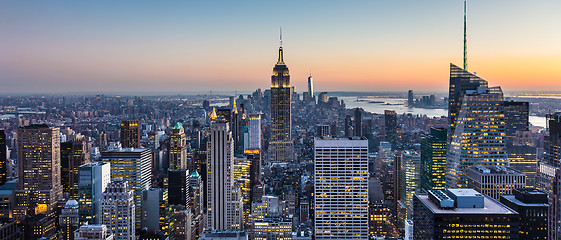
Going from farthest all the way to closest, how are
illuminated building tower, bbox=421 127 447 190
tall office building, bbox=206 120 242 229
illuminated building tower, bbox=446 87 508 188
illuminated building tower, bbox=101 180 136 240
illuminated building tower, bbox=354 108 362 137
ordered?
illuminated building tower, bbox=354 108 362 137 → illuminated building tower, bbox=421 127 447 190 → tall office building, bbox=206 120 242 229 → illuminated building tower, bbox=446 87 508 188 → illuminated building tower, bbox=101 180 136 240

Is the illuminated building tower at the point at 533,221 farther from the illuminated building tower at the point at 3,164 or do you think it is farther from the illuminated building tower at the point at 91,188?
the illuminated building tower at the point at 3,164

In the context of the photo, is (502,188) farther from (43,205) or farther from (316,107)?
(316,107)

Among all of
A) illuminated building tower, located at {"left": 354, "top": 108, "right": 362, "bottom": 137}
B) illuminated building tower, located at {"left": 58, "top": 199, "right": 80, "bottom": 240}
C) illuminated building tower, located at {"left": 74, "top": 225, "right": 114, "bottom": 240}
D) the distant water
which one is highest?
the distant water

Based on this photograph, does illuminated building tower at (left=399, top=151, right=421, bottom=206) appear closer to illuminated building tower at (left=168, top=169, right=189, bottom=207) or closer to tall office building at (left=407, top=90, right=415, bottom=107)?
tall office building at (left=407, top=90, right=415, bottom=107)

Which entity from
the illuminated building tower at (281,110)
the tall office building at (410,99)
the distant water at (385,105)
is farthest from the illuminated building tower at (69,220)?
the illuminated building tower at (281,110)

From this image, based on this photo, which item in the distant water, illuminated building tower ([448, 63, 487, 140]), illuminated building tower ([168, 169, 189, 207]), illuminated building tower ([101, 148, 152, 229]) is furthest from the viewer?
the distant water

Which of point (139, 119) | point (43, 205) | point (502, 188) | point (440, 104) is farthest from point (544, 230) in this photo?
point (139, 119)

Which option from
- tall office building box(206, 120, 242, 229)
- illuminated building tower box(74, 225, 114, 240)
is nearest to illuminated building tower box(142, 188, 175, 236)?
tall office building box(206, 120, 242, 229)
